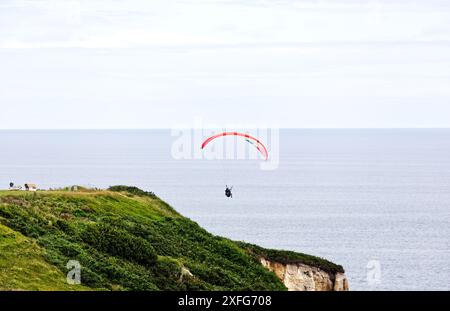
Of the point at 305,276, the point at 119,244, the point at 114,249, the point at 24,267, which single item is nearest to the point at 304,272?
the point at 305,276

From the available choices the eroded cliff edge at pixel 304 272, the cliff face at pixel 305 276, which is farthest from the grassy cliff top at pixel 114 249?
the cliff face at pixel 305 276

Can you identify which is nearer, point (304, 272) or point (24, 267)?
point (24, 267)

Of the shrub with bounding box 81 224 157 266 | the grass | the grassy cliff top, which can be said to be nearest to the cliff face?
the grassy cliff top

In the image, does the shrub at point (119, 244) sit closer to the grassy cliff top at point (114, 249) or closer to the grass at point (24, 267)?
the grassy cliff top at point (114, 249)

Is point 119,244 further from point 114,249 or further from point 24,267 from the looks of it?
point 24,267
